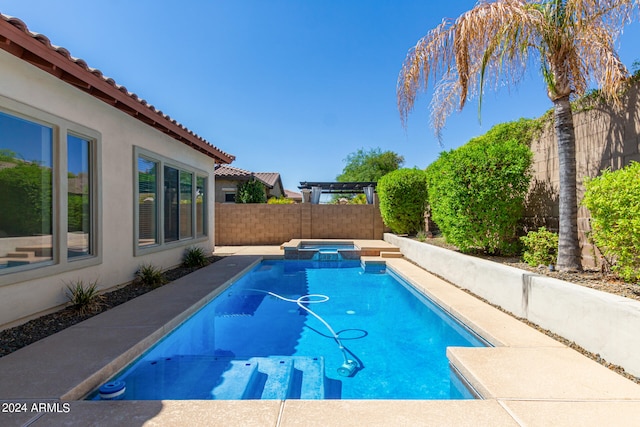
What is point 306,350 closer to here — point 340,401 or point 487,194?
point 340,401

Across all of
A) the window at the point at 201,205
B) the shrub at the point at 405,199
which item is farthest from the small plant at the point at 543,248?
the window at the point at 201,205

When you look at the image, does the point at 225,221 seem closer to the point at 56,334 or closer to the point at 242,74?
the point at 242,74

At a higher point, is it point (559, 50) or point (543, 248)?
point (559, 50)

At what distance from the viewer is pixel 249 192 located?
20.9 meters

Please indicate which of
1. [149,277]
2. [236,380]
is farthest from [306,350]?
[149,277]

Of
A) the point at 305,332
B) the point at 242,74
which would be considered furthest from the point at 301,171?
the point at 305,332

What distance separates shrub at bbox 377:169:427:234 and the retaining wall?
6.45 m

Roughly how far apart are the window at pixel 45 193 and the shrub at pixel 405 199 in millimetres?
10712

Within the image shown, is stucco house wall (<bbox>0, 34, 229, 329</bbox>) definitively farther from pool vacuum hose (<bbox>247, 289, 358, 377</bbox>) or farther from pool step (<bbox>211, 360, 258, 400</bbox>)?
pool vacuum hose (<bbox>247, 289, 358, 377</bbox>)

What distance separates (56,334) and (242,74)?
539 inches

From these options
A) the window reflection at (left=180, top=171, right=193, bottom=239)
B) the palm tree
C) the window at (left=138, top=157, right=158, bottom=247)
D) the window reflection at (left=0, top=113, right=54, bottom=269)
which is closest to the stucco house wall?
the window reflection at (left=0, top=113, right=54, bottom=269)

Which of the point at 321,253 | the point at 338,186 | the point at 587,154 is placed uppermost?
the point at 338,186

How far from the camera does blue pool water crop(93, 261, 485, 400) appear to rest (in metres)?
3.65

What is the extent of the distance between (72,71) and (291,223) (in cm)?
1194
